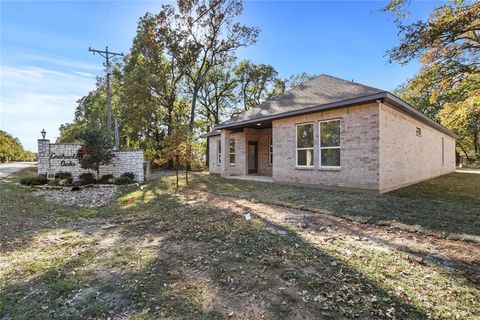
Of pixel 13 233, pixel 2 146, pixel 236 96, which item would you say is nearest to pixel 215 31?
pixel 236 96

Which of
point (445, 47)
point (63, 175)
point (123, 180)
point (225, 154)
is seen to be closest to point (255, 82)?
point (225, 154)

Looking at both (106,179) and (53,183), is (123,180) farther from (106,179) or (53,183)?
(53,183)

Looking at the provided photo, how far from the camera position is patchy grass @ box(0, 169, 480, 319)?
2.42m

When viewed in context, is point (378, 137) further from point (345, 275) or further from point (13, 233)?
point (13, 233)

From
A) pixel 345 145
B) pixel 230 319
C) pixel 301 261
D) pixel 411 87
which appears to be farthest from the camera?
pixel 411 87

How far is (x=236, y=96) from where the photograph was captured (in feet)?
93.4

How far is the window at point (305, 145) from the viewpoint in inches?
379

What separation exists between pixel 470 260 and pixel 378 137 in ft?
16.1

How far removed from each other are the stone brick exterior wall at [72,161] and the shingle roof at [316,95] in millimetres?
5712

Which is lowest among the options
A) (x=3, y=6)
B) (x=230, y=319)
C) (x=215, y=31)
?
(x=230, y=319)

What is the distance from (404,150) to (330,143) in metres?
3.04

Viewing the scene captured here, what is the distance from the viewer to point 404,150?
9.59 meters

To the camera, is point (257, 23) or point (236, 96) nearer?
point (257, 23)

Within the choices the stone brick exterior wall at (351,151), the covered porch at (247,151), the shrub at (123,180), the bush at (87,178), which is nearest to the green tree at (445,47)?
the stone brick exterior wall at (351,151)
